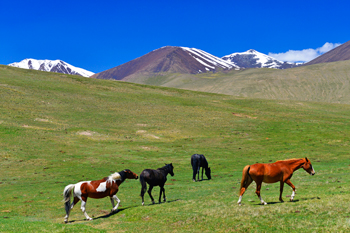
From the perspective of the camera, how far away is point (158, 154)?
1748 inches

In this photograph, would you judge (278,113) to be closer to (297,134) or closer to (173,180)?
(297,134)

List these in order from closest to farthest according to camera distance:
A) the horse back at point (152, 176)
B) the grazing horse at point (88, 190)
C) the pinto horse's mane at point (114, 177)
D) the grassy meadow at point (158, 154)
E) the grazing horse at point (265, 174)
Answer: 1. the grassy meadow at point (158, 154)
2. the grazing horse at point (265, 174)
3. the grazing horse at point (88, 190)
4. the pinto horse's mane at point (114, 177)
5. the horse back at point (152, 176)

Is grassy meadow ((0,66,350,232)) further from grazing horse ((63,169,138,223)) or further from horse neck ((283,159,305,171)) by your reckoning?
horse neck ((283,159,305,171))

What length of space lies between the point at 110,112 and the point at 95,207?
53.6 meters

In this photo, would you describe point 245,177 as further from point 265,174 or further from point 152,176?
point 152,176

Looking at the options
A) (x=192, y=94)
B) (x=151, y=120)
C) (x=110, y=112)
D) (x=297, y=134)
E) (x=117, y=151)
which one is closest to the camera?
(x=117, y=151)

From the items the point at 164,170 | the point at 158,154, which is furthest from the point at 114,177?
the point at 158,154

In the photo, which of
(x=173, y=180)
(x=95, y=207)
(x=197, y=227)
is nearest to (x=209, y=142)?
(x=173, y=180)

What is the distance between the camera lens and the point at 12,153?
1560 inches

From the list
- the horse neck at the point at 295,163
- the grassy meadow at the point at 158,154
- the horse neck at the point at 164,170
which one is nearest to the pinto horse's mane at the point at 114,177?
the grassy meadow at the point at 158,154

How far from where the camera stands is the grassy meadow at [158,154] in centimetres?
1479

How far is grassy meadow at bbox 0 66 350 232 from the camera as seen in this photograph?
14.8m

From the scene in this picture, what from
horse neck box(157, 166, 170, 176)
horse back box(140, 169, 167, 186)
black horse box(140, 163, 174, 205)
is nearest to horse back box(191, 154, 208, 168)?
horse neck box(157, 166, 170, 176)

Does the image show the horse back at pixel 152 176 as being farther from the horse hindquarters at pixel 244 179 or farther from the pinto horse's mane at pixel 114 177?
the horse hindquarters at pixel 244 179
